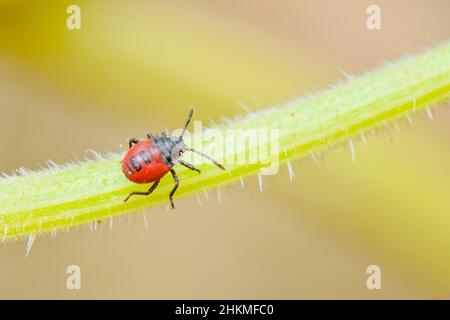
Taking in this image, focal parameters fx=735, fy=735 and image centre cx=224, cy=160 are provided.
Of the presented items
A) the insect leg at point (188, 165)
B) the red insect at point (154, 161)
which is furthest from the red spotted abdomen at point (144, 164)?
the insect leg at point (188, 165)

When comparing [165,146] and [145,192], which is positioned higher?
→ [165,146]

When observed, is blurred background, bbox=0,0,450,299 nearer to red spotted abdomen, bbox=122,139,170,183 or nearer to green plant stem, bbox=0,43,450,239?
red spotted abdomen, bbox=122,139,170,183

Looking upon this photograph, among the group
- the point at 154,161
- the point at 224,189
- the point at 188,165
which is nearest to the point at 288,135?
the point at 188,165

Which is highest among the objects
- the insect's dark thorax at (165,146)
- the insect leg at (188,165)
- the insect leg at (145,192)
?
the insect's dark thorax at (165,146)

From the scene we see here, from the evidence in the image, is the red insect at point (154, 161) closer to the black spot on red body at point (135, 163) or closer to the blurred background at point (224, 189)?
the black spot on red body at point (135, 163)

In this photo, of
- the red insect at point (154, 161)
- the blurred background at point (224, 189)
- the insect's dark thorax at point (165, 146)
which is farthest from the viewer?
the blurred background at point (224, 189)

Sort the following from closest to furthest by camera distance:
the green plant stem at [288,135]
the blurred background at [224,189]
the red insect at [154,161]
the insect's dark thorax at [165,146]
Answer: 1. the green plant stem at [288,135]
2. the red insect at [154,161]
3. the insect's dark thorax at [165,146]
4. the blurred background at [224,189]

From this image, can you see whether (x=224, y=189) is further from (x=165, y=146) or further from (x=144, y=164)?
(x=144, y=164)

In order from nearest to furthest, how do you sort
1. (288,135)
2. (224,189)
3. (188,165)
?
(288,135)
(188,165)
(224,189)
